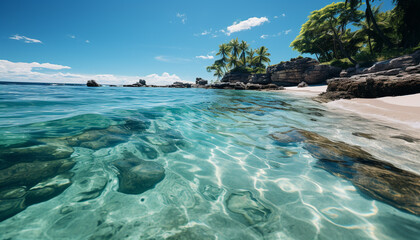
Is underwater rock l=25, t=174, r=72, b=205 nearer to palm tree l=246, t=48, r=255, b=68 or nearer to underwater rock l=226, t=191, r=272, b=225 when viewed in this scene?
underwater rock l=226, t=191, r=272, b=225

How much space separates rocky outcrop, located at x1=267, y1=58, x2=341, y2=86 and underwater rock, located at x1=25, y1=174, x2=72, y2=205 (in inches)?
1137

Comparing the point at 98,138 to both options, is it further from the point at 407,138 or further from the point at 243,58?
the point at 243,58

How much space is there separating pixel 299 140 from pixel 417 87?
875cm

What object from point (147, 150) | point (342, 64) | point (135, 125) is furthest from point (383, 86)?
point (342, 64)

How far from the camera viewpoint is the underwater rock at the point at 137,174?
1.52m

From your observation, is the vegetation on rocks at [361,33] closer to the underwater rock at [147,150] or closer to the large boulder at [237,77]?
the large boulder at [237,77]

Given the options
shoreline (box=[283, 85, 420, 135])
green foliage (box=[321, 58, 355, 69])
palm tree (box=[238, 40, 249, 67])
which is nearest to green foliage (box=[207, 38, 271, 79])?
palm tree (box=[238, 40, 249, 67])

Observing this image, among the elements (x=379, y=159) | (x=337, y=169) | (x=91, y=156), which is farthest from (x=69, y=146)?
(x=379, y=159)

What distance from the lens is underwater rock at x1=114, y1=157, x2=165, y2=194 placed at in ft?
4.97

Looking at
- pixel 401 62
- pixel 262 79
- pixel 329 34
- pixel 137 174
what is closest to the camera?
pixel 137 174

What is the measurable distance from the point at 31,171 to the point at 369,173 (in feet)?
12.4

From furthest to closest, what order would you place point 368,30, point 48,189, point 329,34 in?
point 329,34 → point 368,30 → point 48,189

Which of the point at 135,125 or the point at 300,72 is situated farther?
the point at 300,72

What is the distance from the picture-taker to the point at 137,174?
1.72 meters
